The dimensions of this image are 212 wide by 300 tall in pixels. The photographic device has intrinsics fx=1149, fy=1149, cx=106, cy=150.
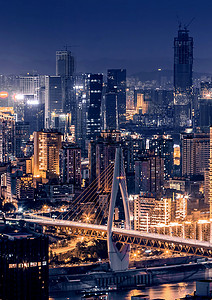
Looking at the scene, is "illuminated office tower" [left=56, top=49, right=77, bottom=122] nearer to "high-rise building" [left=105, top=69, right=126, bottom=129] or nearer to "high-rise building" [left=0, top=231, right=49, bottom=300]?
"high-rise building" [left=105, top=69, right=126, bottom=129]

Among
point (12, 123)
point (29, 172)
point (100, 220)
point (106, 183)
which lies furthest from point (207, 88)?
point (100, 220)

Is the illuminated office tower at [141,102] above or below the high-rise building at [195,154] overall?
above

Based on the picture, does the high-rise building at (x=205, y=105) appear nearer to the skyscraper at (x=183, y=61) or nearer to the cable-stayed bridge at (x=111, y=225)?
the skyscraper at (x=183, y=61)

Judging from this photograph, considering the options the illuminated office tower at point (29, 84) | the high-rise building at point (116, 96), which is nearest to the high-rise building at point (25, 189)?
the high-rise building at point (116, 96)

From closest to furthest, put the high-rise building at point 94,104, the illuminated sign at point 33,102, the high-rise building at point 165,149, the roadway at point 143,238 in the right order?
the roadway at point 143,238 < the high-rise building at point 165,149 < the high-rise building at point 94,104 < the illuminated sign at point 33,102

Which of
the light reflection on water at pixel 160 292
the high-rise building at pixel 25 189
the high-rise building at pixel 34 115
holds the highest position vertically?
the high-rise building at pixel 34 115

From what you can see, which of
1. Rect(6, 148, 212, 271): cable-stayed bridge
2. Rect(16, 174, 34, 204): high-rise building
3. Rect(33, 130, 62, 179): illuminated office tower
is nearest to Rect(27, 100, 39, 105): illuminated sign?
Rect(33, 130, 62, 179): illuminated office tower
